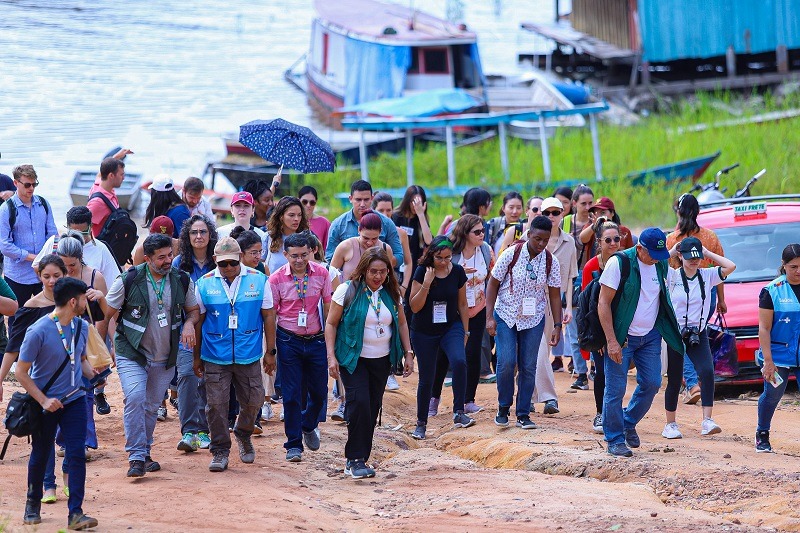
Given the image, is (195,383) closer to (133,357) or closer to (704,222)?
(133,357)

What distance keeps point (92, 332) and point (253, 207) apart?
3.66 meters

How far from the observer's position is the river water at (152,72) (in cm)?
3319

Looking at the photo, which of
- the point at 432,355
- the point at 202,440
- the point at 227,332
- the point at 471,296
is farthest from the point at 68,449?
the point at 471,296

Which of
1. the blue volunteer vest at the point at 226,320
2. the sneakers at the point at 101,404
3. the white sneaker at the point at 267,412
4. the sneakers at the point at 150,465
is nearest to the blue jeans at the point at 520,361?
the white sneaker at the point at 267,412

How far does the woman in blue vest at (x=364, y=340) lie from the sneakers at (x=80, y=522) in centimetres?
207

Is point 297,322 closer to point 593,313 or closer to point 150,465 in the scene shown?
point 150,465

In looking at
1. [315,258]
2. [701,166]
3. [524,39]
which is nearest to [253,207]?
[315,258]

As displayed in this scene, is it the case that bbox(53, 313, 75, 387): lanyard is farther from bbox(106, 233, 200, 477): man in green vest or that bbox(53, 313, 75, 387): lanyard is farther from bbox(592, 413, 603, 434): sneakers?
bbox(592, 413, 603, 434): sneakers

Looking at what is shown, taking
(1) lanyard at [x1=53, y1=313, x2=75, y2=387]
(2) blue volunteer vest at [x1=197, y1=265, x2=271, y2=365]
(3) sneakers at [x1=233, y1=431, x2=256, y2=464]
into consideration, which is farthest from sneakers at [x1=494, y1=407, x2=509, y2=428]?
(1) lanyard at [x1=53, y1=313, x2=75, y2=387]

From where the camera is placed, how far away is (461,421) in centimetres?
1026

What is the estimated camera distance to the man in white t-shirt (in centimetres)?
889

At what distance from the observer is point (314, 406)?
9375mm

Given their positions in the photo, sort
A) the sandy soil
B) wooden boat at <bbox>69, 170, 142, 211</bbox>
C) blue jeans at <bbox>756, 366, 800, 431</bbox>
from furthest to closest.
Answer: wooden boat at <bbox>69, 170, 142, 211</bbox> < blue jeans at <bbox>756, 366, 800, 431</bbox> < the sandy soil

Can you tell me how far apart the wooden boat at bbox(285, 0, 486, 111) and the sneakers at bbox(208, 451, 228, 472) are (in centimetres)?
2086
